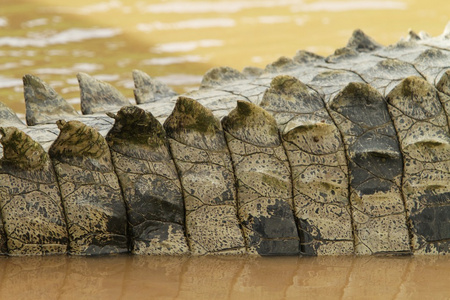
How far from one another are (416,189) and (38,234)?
Result: 1.76 m

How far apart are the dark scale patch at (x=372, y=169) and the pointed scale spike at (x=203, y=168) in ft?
1.84

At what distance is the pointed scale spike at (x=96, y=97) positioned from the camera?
12.3ft

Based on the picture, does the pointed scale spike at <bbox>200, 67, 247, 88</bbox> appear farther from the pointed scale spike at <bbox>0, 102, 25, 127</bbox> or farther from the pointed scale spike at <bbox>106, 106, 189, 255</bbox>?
the pointed scale spike at <bbox>0, 102, 25, 127</bbox>

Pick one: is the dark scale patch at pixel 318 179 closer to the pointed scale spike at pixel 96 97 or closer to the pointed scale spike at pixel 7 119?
the pointed scale spike at pixel 96 97

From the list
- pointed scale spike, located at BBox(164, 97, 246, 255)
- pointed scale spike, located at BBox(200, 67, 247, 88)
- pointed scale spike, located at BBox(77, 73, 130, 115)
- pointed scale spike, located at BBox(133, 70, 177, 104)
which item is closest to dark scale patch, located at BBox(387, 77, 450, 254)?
pointed scale spike, located at BBox(164, 97, 246, 255)

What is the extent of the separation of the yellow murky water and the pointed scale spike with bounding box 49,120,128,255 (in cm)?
21

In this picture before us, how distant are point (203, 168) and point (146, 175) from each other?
0.26 metres

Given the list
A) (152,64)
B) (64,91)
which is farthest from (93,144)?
(152,64)

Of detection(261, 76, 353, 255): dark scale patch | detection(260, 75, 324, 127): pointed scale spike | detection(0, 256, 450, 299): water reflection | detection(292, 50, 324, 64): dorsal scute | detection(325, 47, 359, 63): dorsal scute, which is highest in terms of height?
detection(325, 47, 359, 63): dorsal scute

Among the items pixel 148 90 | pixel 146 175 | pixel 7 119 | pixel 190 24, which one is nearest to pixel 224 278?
pixel 146 175

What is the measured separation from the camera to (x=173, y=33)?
24.2ft

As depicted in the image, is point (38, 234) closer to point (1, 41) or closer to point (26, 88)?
point (26, 88)

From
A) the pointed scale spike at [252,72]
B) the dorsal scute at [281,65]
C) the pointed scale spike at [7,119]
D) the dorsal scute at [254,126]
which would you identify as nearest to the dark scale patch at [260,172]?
the dorsal scute at [254,126]

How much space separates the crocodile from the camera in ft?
10.2
